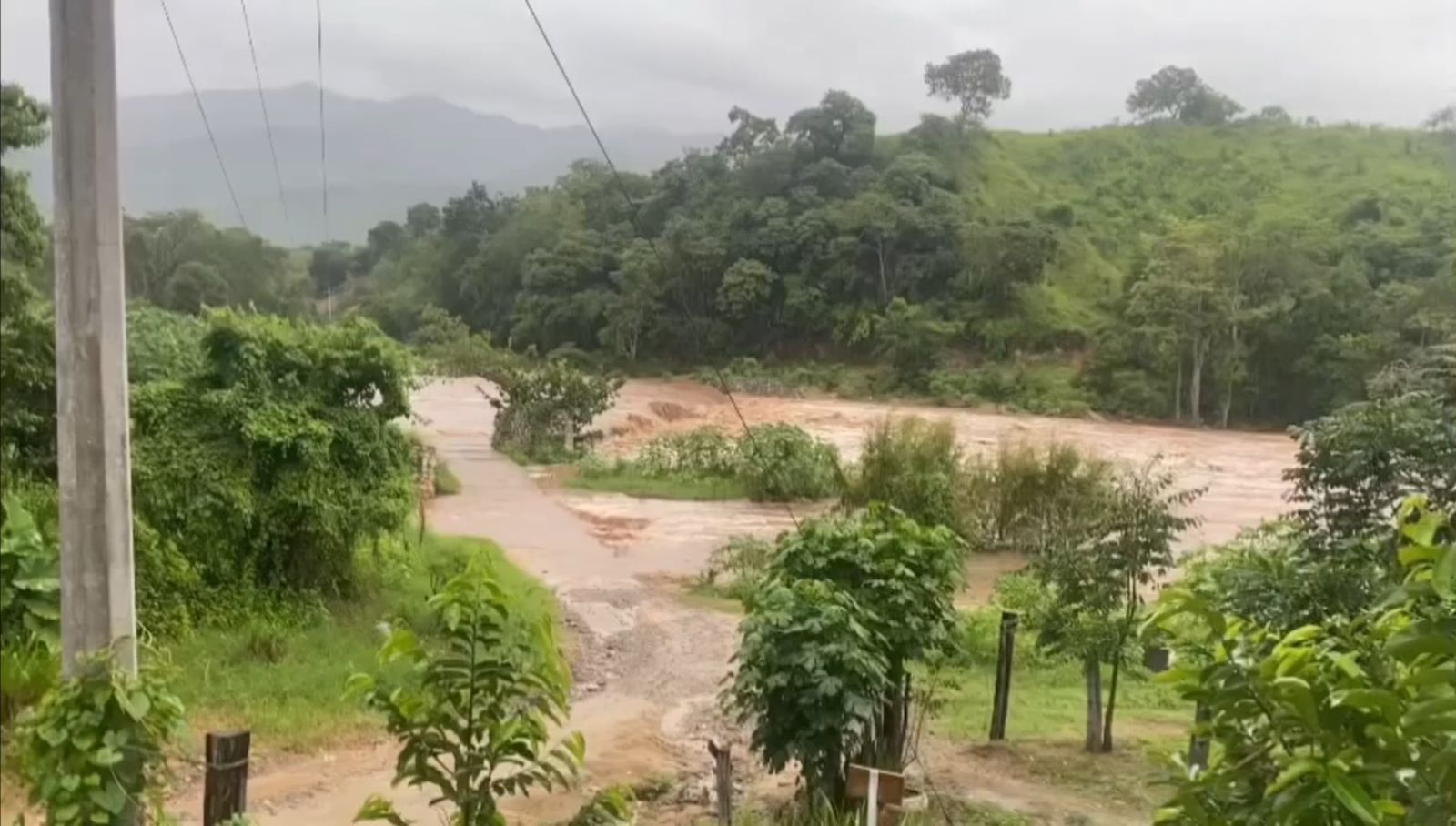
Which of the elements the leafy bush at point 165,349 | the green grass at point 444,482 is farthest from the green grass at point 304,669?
the green grass at point 444,482

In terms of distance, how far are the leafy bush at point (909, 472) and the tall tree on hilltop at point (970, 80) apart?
4.75ft

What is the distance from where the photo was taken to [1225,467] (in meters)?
3.98

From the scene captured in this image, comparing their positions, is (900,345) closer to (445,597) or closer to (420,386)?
(420,386)

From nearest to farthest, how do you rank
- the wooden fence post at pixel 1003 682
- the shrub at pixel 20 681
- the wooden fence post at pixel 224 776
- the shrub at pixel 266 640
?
the wooden fence post at pixel 224 776
the shrub at pixel 20 681
the wooden fence post at pixel 1003 682
the shrub at pixel 266 640

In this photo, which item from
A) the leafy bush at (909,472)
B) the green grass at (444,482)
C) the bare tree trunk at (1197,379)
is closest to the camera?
the bare tree trunk at (1197,379)

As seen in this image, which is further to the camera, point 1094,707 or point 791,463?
point 791,463

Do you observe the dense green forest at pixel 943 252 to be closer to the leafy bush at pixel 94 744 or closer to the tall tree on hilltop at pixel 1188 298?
the tall tree on hilltop at pixel 1188 298

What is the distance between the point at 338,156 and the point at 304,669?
177 centimetres

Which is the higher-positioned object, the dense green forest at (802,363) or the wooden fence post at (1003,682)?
the dense green forest at (802,363)

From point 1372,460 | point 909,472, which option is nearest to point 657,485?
point 909,472

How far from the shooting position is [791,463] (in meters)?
5.84

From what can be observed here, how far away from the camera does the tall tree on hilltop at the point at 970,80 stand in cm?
494

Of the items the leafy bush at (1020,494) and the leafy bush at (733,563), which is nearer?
the leafy bush at (1020,494)

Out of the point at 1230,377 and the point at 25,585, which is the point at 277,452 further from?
the point at 1230,377
